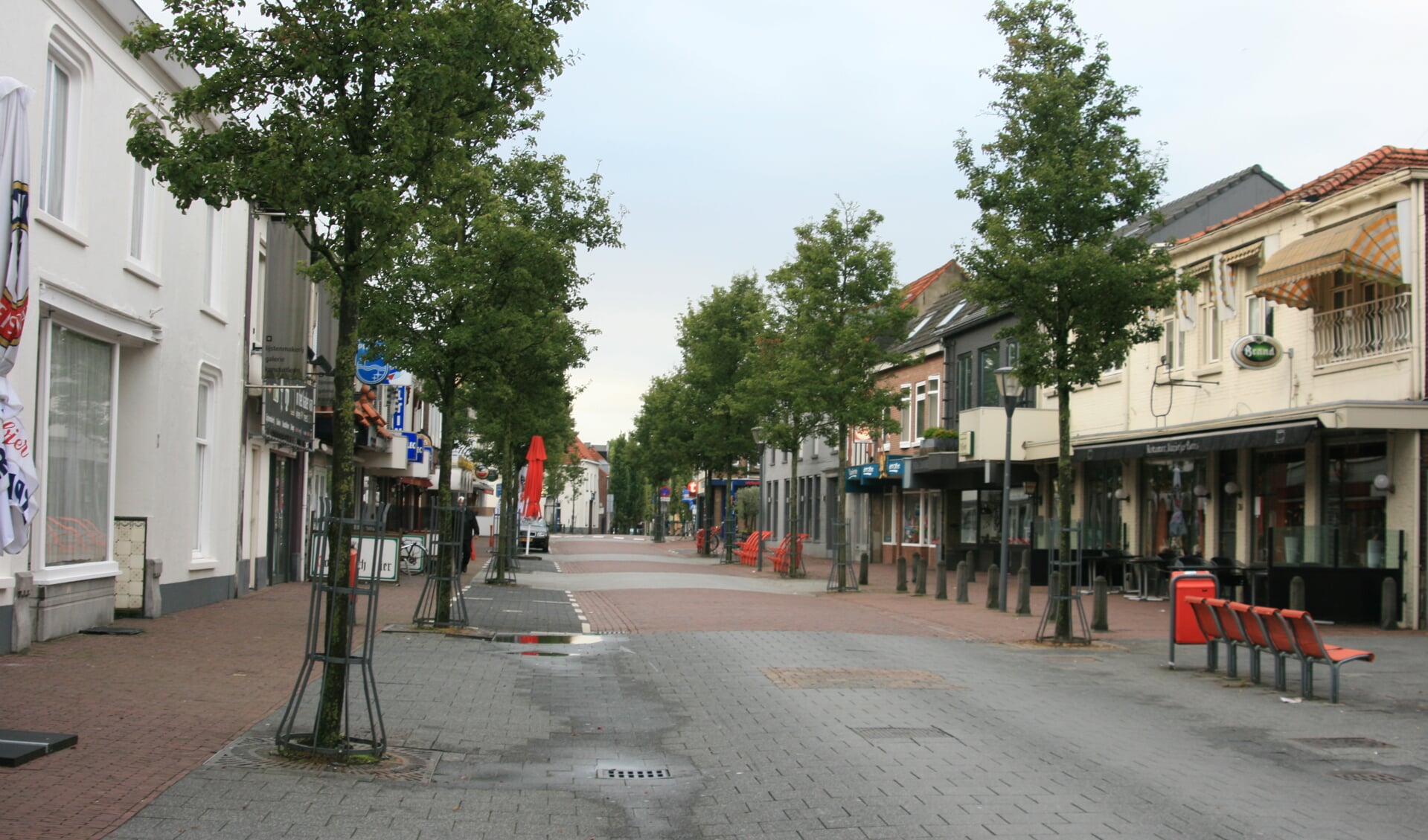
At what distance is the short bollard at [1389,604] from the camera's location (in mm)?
18312

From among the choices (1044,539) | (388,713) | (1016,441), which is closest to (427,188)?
(388,713)

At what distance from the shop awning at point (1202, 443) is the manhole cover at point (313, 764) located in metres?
15.0

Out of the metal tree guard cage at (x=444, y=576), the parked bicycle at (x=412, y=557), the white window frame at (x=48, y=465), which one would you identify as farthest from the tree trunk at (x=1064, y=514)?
the parked bicycle at (x=412, y=557)

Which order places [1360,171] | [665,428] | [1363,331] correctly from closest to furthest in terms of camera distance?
1. [1363,331]
2. [1360,171]
3. [665,428]

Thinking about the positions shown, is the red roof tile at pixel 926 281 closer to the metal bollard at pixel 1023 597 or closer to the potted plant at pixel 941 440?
→ the potted plant at pixel 941 440

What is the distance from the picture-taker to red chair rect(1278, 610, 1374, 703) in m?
11.5

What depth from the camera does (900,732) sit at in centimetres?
948

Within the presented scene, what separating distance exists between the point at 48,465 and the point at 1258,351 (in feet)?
57.8

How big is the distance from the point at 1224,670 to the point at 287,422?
52.7 feet

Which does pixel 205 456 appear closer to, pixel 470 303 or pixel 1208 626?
pixel 470 303

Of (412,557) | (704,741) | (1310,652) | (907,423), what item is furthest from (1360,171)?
(907,423)

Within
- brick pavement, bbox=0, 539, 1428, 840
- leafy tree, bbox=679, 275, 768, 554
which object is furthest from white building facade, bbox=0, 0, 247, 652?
leafy tree, bbox=679, 275, 768, 554

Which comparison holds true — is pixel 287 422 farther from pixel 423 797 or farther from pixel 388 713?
pixel 423 797

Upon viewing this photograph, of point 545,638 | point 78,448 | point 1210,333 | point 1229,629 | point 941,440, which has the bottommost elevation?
point 545,638
